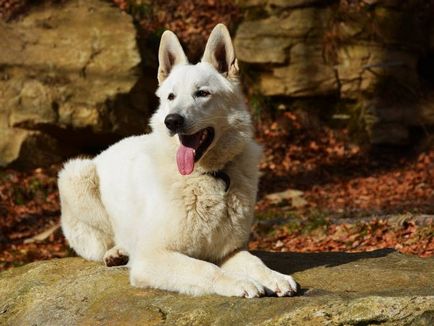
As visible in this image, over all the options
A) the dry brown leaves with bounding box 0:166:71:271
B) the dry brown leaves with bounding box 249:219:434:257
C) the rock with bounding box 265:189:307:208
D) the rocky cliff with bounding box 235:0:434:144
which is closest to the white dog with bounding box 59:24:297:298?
the dry brown leaves with bounding box 249:219:434:257

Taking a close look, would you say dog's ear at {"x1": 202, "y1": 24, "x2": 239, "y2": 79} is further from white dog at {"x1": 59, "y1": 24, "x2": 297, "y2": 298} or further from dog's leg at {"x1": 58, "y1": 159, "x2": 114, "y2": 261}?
dog's leg at {"x1": 58, "y1": 159, "x2": 114, "y2": 261}

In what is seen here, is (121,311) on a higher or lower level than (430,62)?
lower

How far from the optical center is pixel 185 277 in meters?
4.49

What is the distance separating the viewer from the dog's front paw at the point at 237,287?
4.25 m

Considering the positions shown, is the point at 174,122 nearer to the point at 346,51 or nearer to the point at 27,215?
the point at 27,215

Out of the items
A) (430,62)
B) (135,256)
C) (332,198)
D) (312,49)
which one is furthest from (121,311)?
(430,62)

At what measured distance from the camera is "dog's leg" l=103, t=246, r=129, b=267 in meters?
5.62

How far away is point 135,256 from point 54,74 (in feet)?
24.4

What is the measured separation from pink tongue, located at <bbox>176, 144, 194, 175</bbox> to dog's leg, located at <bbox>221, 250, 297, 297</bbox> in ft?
2.28

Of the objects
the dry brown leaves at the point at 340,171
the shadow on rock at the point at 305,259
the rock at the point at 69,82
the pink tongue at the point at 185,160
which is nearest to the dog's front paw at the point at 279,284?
the shadow on rock at the point at 305,259

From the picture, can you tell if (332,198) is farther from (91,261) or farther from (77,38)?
(91,261)

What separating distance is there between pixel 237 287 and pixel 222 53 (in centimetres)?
192

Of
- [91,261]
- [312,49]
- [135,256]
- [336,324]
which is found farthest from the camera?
[312,49]

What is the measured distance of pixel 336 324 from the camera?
3822mm
